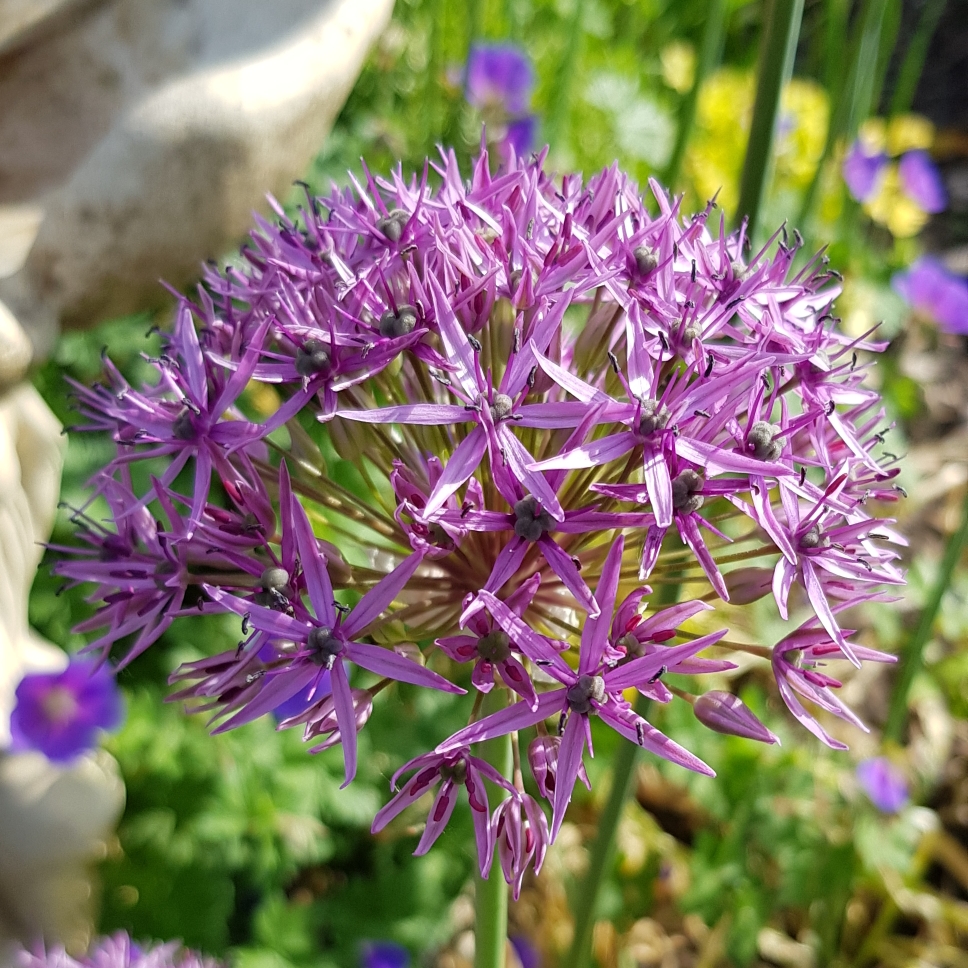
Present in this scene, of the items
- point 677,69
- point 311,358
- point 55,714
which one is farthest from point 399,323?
point 677,69

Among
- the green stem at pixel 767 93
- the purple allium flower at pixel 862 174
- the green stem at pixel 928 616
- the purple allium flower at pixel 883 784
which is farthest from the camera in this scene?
the purple allium flower at pixel 862 174

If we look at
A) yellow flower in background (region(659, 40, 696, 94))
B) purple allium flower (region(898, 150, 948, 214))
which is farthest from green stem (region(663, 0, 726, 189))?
yellow flower in background (region(659, 40, 696, 94))

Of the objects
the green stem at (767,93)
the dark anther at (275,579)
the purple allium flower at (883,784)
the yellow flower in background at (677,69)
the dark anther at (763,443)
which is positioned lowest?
the purple allium flower at (883,784)

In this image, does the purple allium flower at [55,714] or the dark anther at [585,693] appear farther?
the purple allium flower at [55,714]

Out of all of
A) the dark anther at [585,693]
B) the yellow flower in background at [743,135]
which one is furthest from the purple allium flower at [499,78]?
the dark anther at [585,693]

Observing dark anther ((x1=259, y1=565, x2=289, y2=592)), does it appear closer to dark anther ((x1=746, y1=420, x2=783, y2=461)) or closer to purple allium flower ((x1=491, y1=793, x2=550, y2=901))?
purple allium flower ((x1=491, y1=793, x2=550, y2=901))

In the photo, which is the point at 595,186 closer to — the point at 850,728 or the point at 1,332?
the point at 1,332

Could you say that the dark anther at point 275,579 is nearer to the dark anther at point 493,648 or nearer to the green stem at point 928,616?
the dark anther at point 493,648

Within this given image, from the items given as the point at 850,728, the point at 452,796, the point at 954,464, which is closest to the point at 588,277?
the point at 452,796
